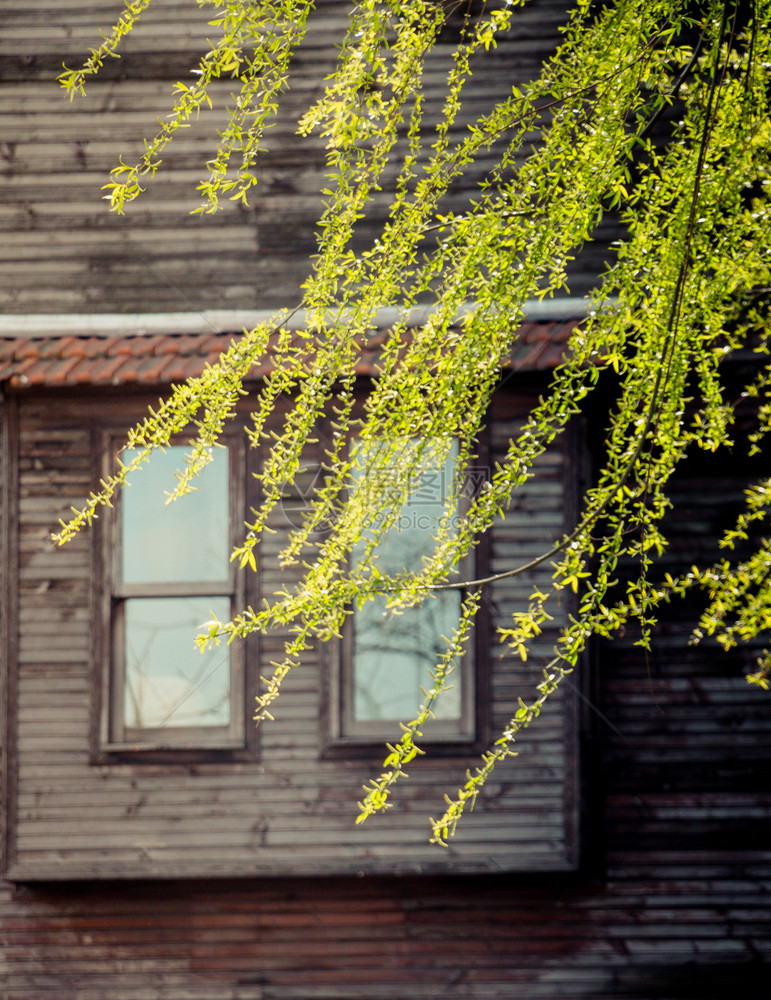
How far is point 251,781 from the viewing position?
581cm

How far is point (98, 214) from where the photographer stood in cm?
676

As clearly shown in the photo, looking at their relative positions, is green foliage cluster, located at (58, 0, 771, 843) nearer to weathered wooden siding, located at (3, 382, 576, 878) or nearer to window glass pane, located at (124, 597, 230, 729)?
weathered wooden siding, located at (3, 382, 576, 878)

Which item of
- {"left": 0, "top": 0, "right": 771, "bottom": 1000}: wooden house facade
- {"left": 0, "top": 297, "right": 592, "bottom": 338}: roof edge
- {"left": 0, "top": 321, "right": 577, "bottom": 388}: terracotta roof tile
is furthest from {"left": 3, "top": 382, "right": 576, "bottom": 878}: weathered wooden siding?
{"left": 0, "top": 297, "right": 592, "bottom": 338}: roof edge

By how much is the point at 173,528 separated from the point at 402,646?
163 centimetres

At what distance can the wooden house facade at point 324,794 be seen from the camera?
574 centimetres

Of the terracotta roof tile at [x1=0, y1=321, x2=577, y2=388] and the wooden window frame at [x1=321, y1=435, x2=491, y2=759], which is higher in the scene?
the terracotta roof tile at [x1=0, y1=321, x2=577, y2=388]

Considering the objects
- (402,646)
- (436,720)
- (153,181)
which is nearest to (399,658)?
(402,646)

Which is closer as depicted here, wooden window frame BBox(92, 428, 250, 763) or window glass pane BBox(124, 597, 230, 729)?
wooden window frame BBox(92, 428, 250, 763)

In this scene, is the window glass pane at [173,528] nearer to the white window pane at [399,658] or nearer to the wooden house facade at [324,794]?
the wooden house facade at [324,794]

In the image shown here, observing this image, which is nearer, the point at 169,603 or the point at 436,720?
the point at 436,720

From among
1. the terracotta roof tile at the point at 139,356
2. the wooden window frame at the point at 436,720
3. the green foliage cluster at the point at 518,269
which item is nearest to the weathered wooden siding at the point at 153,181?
the terracotta roof tile at the point at 139,356

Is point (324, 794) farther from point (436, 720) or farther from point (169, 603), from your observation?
point (169, 603)

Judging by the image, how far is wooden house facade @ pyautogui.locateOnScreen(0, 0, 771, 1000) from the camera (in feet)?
18.8

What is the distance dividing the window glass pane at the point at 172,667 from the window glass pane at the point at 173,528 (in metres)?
0.18
